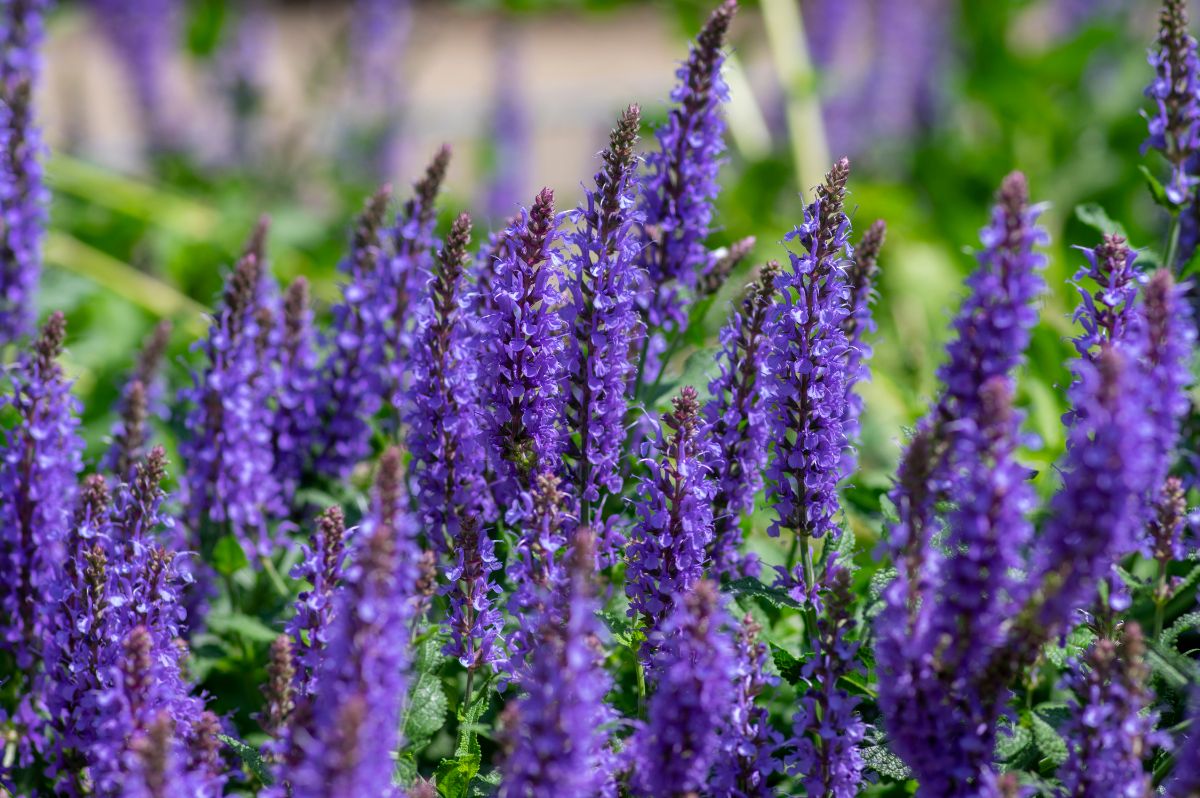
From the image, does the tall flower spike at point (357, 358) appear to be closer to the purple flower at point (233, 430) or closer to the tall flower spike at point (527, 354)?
the purple flower at point (233, 430)

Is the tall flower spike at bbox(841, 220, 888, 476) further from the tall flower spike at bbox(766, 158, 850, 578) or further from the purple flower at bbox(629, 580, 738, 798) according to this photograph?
the purple flower at bbox(629, 580, 738, 798)

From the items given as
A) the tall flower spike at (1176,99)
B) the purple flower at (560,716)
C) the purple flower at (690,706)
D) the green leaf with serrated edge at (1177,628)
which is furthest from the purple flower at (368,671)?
the tall flower spike at (1176,99)

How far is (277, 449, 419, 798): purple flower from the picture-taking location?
194 centimetres

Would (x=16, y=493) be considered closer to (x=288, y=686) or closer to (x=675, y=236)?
(x=288, y=686)

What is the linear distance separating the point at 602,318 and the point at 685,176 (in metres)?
0.66

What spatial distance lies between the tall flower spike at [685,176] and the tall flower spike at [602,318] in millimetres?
431

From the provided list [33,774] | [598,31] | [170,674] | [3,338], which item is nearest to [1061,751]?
[170,674]

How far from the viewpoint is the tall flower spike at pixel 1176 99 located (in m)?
3.21

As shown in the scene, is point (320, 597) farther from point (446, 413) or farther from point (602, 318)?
point (602, 318)

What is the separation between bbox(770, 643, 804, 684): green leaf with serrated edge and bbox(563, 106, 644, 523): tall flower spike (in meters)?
0.51

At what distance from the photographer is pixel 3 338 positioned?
399 centimetres

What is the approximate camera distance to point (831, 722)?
8.30 feet

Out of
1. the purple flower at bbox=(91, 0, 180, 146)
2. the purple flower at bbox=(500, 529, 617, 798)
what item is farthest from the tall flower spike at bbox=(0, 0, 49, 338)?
the purple flower at bbox=(91, 0, 180, 146)

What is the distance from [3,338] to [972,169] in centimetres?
610
